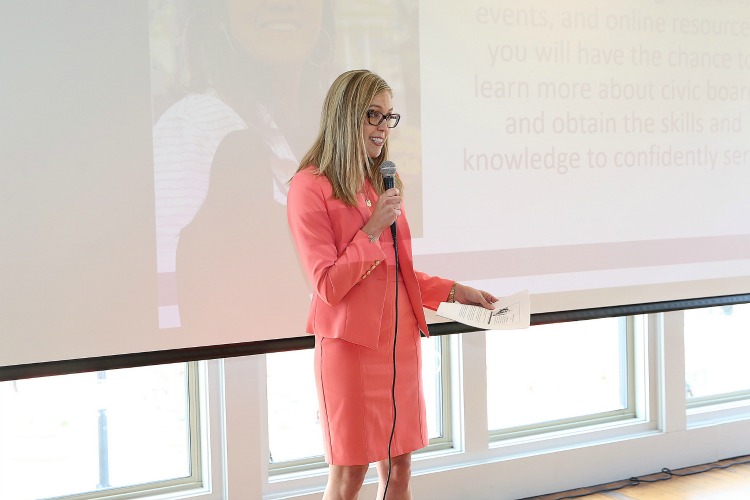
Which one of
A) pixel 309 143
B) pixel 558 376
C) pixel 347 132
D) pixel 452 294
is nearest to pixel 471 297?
pixel 452 294

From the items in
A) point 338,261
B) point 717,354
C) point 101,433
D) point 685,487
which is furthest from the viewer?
point 717,354

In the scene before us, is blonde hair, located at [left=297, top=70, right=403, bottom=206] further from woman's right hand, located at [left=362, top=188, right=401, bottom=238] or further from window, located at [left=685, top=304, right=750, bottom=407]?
window, located at [left=685, top=304, right=750, bottom=407]

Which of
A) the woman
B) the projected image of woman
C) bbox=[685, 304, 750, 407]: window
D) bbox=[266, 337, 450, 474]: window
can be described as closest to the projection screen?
the projected image of woman

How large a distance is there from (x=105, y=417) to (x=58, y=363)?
59 cm

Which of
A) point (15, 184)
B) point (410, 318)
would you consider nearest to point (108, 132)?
point (15, 184)

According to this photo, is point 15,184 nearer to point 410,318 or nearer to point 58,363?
point 58,363

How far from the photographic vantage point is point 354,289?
2.23m

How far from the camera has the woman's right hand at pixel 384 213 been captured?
216cm

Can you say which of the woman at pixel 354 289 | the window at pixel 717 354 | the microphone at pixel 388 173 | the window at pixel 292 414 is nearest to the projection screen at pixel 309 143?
the window at pixel 292 414

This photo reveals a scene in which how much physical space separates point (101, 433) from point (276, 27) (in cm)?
176

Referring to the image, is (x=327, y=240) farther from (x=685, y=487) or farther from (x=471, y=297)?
(x=685, y=487)

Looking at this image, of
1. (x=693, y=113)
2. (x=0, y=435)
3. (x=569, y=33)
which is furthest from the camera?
(x=693, y=113)

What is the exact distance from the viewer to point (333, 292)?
2.12 meters

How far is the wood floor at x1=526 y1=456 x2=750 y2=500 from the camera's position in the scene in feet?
12.4
